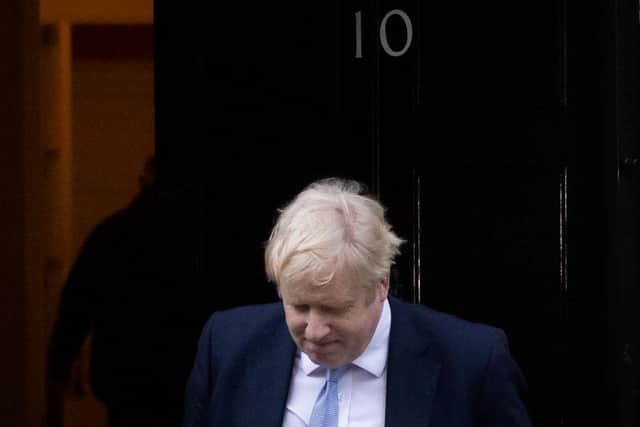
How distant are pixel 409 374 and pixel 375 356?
0.28ft

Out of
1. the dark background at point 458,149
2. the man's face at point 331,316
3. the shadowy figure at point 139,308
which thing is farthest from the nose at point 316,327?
the shadowy figure at point 139,308

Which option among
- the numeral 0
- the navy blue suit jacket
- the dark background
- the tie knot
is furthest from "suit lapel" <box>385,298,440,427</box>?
the numeral 0

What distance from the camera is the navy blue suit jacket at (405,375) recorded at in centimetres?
371

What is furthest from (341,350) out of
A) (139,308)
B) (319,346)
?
(139,308)

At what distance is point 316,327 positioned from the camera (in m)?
3.53

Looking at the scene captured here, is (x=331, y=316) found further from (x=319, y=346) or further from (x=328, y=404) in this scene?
(x=328, y=404)

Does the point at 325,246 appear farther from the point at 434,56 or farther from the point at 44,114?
the point at 44,114

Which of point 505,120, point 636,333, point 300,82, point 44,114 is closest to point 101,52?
point 44,114

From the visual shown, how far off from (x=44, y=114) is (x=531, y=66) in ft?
6.87

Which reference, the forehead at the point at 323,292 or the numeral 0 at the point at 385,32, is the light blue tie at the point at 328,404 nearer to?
the forehead at the point at 323,292

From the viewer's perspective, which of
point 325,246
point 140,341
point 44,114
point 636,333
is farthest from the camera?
point 44,114

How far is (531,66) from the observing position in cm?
553

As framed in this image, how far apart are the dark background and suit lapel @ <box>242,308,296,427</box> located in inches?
70.6

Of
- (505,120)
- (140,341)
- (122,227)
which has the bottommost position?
(140,341)
